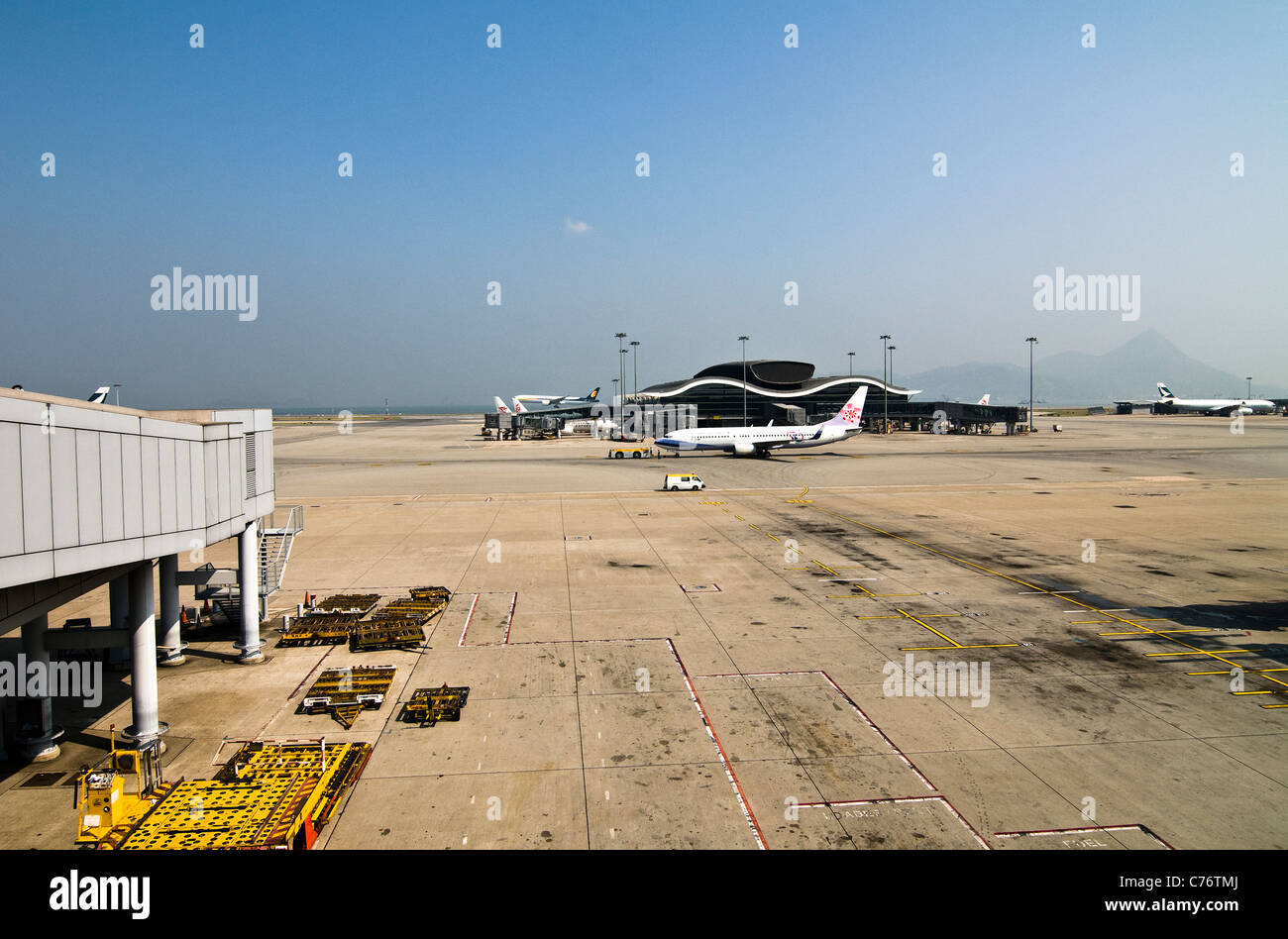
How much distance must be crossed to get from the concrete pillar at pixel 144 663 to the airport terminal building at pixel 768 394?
14200 cm

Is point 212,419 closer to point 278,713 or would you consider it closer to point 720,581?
point 278,713

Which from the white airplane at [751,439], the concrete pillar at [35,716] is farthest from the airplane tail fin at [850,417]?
the concrete pillar at [35,716]

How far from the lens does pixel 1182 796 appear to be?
589 inches

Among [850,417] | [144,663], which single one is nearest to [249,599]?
[144,663]

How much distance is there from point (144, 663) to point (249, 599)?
20.2 feet

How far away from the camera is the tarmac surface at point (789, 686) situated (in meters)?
14.4

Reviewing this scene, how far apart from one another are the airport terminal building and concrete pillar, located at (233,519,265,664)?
136 meters

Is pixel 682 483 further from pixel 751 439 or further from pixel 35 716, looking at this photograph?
pixel 35 716

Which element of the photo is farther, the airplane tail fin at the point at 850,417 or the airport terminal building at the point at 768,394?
the airport terminal building at the point at 768,394

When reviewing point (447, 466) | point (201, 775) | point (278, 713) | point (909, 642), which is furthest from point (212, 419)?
point (447, 466)

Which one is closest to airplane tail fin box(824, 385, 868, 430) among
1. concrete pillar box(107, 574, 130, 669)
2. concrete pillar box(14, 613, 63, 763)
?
concrete pillar box(107, 574, 130, 669)

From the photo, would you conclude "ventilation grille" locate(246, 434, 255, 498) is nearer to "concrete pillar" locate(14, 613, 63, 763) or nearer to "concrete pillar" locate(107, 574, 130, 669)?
"concrete pillar" locate(107, 574, 130, 669)

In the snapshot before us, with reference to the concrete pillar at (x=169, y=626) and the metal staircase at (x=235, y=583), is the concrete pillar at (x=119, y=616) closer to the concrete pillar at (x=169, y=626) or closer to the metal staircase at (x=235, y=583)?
the concrete pillar at (x=169, y=626)

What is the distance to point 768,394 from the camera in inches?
6398
